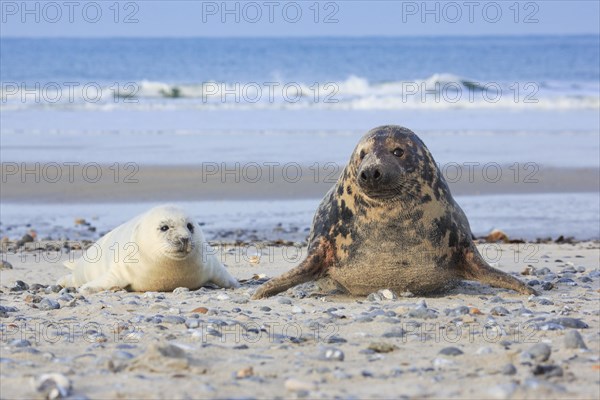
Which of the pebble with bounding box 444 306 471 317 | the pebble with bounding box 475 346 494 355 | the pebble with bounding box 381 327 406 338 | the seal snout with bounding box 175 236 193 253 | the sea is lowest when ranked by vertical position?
the pebble with bounding box 475 346 494 355

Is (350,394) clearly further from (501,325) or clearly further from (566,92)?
(566,92)

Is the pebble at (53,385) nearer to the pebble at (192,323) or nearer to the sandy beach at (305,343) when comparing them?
the sandy beach at (305,343)

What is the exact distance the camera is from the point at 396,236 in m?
6.45

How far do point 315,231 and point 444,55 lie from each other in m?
60.2

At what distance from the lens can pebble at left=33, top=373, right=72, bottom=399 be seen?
3902mm

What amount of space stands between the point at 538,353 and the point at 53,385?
209 cm

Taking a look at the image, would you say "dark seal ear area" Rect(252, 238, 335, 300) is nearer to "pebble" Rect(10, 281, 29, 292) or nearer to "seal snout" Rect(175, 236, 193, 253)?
"seal snout" Rect(175, 236, 193, 253)

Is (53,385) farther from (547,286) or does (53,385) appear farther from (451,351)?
(547,286)

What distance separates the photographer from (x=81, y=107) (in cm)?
2834

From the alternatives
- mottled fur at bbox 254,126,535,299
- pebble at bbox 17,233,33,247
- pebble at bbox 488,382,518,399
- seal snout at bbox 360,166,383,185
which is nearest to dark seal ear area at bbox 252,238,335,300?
mottled fur at bbox 254,126,535,299

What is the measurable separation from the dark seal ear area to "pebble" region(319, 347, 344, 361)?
194 centimetres

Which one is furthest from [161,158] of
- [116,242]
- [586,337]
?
[586,337]

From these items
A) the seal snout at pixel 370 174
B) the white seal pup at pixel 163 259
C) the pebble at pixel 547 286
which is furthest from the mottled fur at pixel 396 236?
the white seal pup at pixel 163 259

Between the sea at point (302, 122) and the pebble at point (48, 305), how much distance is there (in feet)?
18.0
